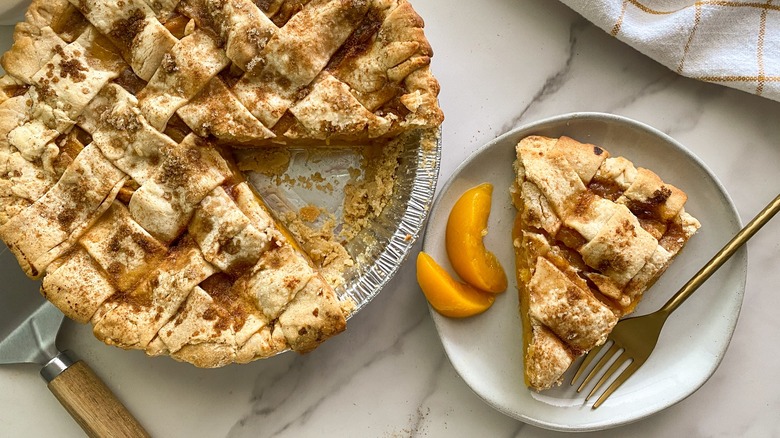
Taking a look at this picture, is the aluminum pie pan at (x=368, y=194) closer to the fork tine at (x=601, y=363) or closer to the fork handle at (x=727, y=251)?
the fork tine at (x=601, y=363)

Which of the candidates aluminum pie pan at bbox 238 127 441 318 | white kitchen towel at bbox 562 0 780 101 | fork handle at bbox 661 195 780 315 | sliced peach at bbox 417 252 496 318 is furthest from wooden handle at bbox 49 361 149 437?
white kitchen towel at bbox 562 0 780 101

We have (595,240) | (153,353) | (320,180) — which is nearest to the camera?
(153,353)

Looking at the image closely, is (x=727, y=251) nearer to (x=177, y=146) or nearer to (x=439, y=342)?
(x=439, y=342)

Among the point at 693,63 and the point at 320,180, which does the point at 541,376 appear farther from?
the point at 693,63

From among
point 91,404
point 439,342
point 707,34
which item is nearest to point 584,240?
point 439,342

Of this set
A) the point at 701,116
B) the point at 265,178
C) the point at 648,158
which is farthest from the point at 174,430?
the point at 701,116

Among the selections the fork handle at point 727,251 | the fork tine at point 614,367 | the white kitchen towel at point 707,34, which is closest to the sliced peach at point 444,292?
the fork tine at point 614,367
